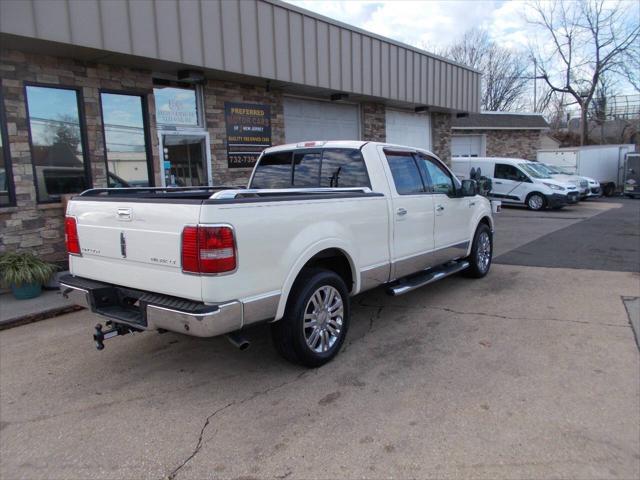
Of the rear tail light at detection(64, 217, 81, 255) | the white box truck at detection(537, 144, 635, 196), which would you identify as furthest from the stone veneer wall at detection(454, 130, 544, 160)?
the rear tail light at detection(64, 217, 81, 255)

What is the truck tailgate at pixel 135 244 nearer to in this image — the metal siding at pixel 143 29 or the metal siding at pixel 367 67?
the metal siding at pixel 143 29

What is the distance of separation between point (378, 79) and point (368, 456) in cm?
1018

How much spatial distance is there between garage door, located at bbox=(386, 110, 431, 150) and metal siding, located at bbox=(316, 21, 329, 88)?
3666mm

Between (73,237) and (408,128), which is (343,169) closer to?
(73,237)

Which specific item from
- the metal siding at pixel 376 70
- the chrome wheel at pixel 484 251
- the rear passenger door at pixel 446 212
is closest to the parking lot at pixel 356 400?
the rear passenger door at pixel 446 212

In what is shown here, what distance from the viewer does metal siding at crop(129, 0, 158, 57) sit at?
23.0ft

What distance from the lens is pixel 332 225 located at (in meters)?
4.08

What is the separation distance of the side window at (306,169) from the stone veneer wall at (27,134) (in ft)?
12.4

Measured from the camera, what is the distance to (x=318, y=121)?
11.4 meters

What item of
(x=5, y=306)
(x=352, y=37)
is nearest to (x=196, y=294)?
(x=5, y=306)

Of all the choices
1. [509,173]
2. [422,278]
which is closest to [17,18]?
[422,278]

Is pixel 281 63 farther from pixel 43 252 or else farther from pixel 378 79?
pixel 43 252

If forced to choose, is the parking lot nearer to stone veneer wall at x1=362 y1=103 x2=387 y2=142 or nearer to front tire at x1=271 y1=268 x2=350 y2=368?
front tire at x1=271 y1=268 x2=350 y2=368

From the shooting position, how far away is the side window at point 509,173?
1784 cm
